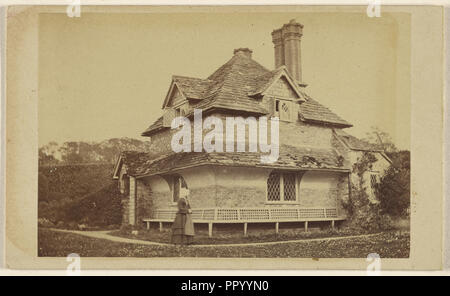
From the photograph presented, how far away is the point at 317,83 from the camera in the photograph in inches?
513

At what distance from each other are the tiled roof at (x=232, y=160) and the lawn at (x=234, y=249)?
6.46 feet

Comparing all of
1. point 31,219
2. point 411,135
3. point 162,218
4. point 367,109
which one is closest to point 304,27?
point 367,109

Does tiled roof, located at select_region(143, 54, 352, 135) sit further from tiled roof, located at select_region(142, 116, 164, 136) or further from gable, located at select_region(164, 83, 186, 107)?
gable, located at select_region(164, 83, 186, 107)

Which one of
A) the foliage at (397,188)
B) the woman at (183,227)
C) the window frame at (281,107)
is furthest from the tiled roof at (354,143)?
the woman at (183,227)

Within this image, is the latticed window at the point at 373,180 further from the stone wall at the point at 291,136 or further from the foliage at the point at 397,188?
the stone wall at the point at 291,136

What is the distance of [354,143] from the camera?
13273 mm

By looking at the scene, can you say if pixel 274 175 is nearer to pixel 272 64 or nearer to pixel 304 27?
pixel 272 64

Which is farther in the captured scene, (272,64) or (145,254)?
(272,64)

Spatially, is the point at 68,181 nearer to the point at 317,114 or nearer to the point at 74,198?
the point at 74,198

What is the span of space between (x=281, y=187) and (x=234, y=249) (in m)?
2.11

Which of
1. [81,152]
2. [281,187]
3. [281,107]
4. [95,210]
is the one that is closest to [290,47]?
[281,107]

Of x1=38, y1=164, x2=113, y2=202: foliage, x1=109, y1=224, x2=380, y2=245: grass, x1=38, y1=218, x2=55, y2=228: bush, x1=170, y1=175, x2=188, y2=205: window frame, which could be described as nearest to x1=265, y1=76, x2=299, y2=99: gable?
x1=170, y1=175, x2=188, y2=205: window frame
